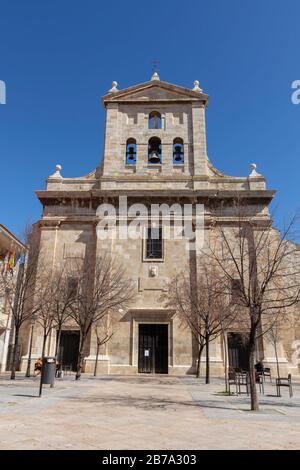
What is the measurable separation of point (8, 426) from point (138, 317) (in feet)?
64.8

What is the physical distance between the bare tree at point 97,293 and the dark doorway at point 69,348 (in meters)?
2.84

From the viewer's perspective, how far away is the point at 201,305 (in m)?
22.1

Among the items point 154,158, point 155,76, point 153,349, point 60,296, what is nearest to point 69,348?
point 153,349

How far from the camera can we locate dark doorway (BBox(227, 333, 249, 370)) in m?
27.2

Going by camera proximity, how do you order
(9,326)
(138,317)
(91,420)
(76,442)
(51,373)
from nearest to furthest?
1. (76,442)
2. (91,420)
3. (51,373)
4. (138,317)
5. (9,326)

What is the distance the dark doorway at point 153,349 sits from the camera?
26.9 meters

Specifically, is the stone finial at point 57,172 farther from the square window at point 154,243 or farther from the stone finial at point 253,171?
the stone finial at point 253,171

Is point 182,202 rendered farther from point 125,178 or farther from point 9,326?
point 9,326

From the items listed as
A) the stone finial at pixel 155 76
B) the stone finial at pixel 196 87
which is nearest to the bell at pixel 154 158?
the stone finial at pixel 196 87

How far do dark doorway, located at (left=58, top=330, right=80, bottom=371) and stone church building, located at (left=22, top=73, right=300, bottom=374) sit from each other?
0.07m

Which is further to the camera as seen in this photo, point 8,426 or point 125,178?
point 125,178

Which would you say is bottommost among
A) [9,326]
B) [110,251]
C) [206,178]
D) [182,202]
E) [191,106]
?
[9,326]
